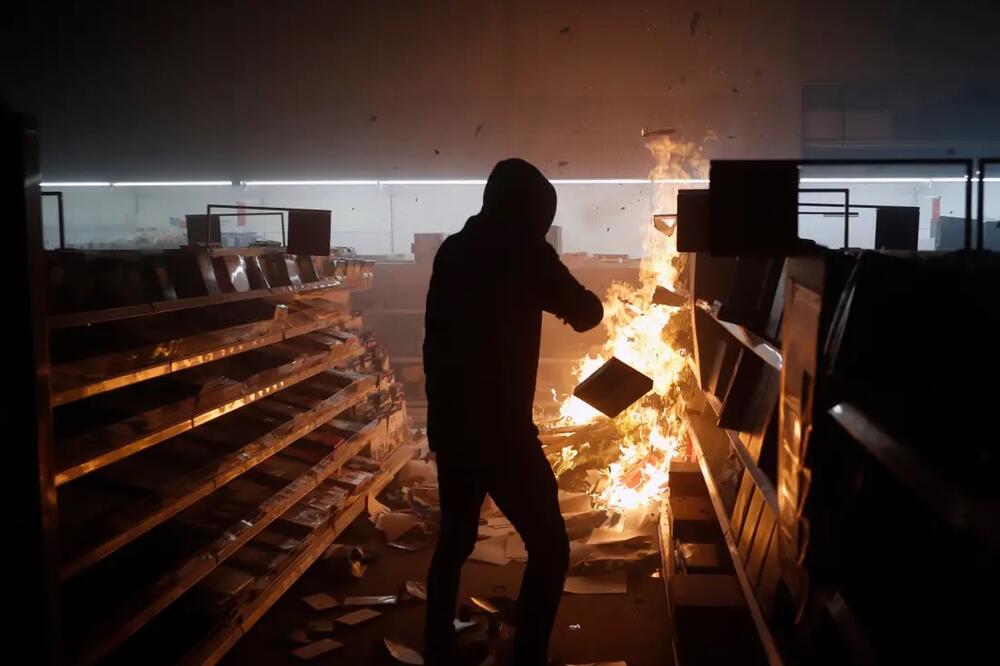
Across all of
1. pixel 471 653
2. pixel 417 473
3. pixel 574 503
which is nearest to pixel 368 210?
pixel 417 473

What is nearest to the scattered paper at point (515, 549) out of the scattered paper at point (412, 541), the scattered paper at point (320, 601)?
the scattered paper at point (412, 541)

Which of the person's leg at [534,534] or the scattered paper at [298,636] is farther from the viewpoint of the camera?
the scattered paper at [298,636]

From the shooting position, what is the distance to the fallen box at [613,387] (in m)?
3.81

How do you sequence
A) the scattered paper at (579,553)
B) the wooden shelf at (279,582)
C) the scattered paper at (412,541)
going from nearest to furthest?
the wooden shelf at (279,582)
the scattered paper at (579,553)
the scattered paper at (412,541)

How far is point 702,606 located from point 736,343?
1494 mm

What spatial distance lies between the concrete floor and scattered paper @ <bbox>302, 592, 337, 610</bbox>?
3 cm

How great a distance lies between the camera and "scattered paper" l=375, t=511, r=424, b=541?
19.2 ft

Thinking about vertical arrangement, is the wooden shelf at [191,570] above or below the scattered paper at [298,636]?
above

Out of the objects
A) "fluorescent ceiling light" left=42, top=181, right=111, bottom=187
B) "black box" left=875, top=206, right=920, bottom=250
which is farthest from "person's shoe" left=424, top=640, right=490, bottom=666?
"fluorescent ceiling light" left=42, top=181, right=111, bottom=187

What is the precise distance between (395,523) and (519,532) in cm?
291

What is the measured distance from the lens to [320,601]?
186 inches

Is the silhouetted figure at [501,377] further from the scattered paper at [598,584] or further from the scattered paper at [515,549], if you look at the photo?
the scattered paper at [515,549]

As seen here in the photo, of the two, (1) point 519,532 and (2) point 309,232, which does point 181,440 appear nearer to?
(2) point 309,232

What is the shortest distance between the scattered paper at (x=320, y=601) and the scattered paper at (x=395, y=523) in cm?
103
